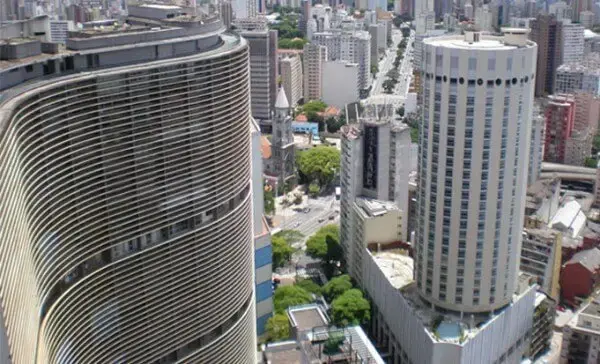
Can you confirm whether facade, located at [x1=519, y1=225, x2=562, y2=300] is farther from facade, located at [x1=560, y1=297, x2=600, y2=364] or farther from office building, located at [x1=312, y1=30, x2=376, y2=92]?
office building, located at [x1=312, y1=30, x2=376, y2=92]

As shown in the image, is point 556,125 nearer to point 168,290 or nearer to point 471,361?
point 471,361

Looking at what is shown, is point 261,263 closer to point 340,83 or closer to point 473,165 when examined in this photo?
point 473,165

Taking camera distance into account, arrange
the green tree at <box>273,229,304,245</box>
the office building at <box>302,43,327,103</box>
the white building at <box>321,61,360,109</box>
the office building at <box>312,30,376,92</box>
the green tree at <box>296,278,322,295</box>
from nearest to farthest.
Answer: the green tree at <box>296,278,322,295</box> → the green tree at <box>273,229,304,245</box> → the white building at <box>321,61,360,109</box> → the office building at <box>302,43,327,103</box> → the office building at <box>312,30,376,92</box>

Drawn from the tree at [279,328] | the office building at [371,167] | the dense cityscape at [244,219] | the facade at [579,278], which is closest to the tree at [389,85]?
the dense cityscape at [244,219]

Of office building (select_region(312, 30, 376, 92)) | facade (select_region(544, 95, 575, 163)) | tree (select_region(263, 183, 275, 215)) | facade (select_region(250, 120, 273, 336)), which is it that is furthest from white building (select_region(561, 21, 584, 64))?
facade (select_region(250, 120, 273, 336))

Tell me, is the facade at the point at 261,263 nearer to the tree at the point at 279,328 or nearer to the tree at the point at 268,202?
the tree at the point at 279,328

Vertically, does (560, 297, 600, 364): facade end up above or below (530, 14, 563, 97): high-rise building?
below
